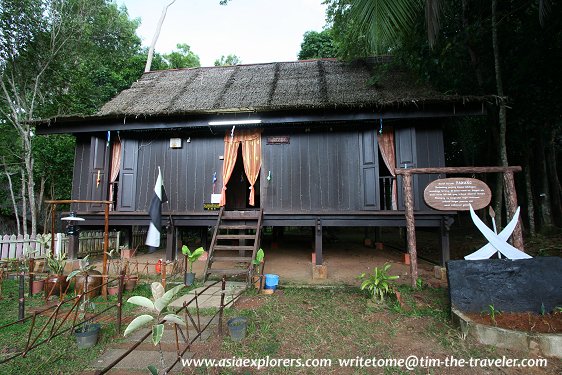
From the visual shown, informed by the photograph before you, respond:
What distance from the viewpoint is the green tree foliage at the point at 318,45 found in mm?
17656

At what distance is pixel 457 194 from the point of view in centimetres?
485

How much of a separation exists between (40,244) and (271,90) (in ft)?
27.8

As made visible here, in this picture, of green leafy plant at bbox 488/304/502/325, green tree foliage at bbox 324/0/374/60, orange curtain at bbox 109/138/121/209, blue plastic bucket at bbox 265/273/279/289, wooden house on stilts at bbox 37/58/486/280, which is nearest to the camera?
green leafy plant at bbox 488/304/502/325

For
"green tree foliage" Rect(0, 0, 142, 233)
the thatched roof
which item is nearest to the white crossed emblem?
the thatched roof

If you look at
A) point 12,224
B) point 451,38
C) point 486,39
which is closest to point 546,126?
point 486,39

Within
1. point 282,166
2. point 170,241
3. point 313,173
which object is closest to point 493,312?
point 313,173

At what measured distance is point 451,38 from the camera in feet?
26.9

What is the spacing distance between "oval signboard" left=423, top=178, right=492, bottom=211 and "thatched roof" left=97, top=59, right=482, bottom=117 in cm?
244

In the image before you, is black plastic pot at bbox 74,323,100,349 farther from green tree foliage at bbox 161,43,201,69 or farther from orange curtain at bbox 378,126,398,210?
green tree foliage at bbox 161,43,201,69

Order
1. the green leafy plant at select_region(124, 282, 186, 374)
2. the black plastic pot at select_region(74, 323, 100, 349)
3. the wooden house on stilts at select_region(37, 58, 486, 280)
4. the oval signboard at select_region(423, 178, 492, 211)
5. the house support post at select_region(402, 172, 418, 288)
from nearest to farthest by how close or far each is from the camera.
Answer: the green leafy plant at select_region(124, 282, 186, 374), the black plastic pot at select_region(74, 323, 100, 349), the oval signboard at select_region(423, 178, 492, 211), the house support post at select_region(402, 172, 418, 288), the wooden house on stilts at select_region(37, 58, 486, 280)

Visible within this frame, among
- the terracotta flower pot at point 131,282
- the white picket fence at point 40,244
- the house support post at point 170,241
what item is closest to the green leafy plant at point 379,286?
the terracotta flower pot at point 131,282

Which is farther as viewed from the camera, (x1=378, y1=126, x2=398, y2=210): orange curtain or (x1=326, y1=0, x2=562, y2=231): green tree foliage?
(x1=326, y1=0, x2=562, y2=231): green tree foliage

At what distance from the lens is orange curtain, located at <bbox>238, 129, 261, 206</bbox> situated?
24.6 feet

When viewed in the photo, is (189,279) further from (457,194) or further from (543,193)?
(543,193)
